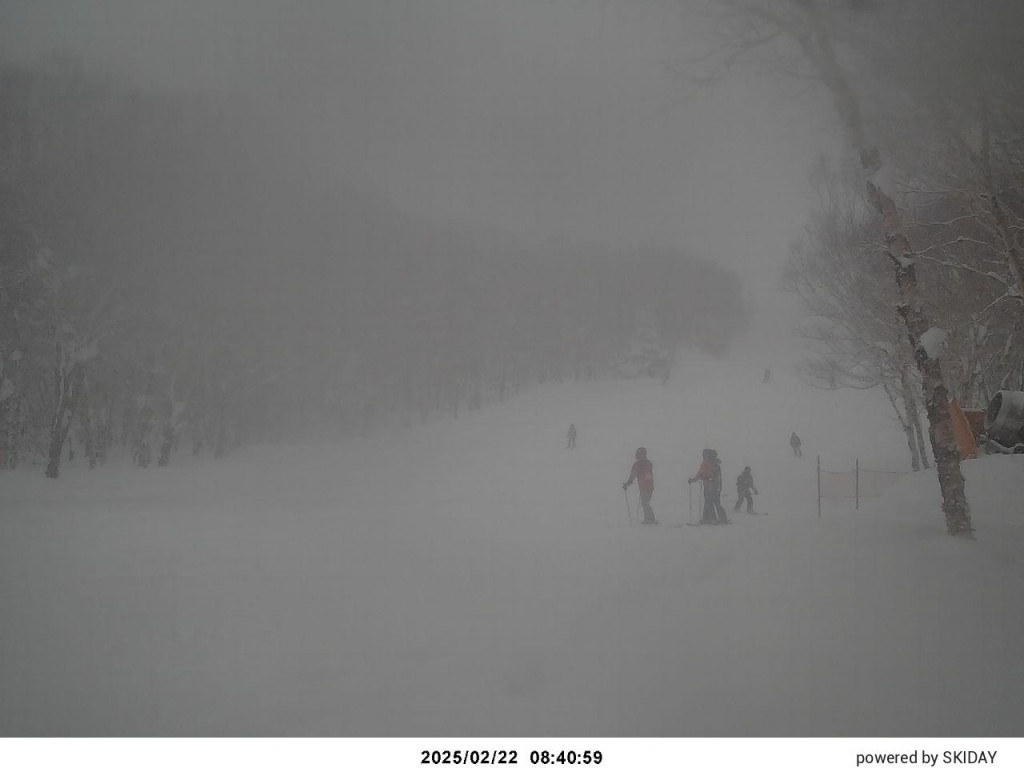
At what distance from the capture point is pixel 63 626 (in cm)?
488

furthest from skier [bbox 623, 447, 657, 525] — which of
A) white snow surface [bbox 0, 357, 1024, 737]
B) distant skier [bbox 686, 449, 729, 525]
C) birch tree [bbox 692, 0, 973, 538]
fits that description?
birch tree [bbox 692, 0, 973, 538]

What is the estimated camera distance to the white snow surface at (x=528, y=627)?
321 cm

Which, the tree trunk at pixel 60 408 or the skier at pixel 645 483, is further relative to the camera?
the tree trunk at pixel 60 408

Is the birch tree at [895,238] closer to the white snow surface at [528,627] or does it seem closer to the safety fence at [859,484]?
the white snow surface at [528,627]

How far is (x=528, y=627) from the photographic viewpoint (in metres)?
4.44

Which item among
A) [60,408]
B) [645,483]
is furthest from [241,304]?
[645,483]

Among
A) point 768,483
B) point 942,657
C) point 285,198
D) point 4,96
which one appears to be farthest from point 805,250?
point 285,198

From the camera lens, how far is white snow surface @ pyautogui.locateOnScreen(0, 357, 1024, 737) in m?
3.21
